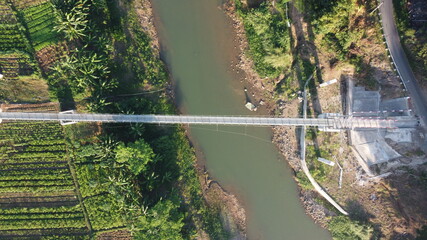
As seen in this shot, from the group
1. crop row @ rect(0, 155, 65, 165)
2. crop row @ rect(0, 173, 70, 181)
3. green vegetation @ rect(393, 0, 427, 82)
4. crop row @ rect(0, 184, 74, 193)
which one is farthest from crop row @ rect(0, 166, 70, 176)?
green vegetation @ rect(393, 0, 427, 82)

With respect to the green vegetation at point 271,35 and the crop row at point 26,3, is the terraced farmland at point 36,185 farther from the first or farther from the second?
the green vegetation at point 271,35

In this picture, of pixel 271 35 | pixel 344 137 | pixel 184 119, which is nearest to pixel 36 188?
pixel 184 119

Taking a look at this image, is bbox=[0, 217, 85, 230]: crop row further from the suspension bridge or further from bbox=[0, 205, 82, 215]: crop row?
the suspension bridge

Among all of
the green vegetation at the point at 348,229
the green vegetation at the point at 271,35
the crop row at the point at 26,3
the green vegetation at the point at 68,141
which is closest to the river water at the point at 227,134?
the green vegetation at the point at 348,229

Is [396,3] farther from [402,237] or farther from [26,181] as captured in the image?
[26,181]

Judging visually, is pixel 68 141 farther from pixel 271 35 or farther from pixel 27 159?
pixel 271 35

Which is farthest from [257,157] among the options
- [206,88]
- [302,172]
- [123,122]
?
[123,122]

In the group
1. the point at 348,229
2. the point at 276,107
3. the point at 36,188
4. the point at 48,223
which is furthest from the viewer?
the point at 276,107

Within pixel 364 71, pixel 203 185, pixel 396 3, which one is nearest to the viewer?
pixel 396 3
